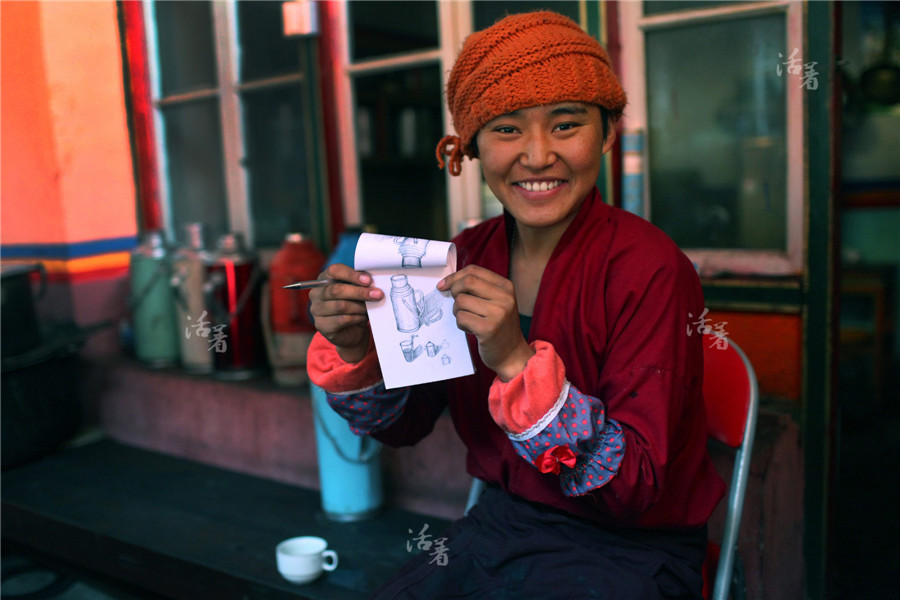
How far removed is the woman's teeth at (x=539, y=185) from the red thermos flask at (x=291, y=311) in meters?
1.45

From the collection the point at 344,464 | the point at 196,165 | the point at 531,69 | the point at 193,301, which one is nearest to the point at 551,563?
the point at 531,69

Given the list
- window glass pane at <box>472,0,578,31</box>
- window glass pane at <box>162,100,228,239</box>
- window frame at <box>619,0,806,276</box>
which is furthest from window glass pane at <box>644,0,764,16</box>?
window glass pane at <box>162,100,228,239</box>

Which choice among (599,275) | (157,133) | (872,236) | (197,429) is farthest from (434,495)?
(872,236)

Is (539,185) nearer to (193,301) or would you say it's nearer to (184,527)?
(184,527)

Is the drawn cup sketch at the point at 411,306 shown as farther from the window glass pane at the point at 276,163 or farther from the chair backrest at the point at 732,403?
the window glass pane at the point at 276,163

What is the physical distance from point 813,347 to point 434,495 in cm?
115

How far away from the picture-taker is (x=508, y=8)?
2355mm

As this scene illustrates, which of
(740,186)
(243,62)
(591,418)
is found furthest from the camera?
(243,62)

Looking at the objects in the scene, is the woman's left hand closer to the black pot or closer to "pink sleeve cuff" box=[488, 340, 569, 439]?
"pink sleeve cuff" box=[488, 340, 569, 439]

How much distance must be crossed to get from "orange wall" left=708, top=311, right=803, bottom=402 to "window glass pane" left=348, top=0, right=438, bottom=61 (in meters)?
1.52

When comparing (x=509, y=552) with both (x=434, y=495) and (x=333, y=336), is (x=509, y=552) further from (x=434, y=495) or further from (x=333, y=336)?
(x=434, y=495)

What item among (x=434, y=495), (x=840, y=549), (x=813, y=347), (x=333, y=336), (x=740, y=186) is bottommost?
(x=840, y=549)

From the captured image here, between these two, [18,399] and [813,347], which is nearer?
[813,347]

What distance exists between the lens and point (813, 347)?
189 centimetres
